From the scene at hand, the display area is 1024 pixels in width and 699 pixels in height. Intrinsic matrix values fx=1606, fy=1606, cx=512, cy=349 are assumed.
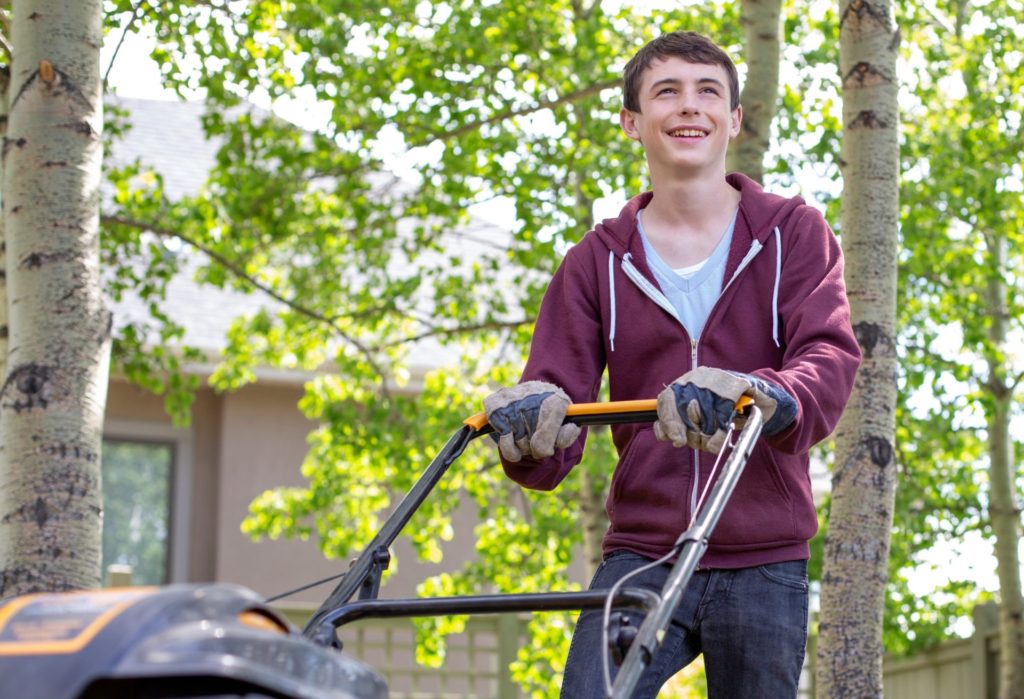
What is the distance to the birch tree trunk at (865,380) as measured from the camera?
5.37 metres

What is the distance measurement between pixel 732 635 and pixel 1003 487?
8.18m

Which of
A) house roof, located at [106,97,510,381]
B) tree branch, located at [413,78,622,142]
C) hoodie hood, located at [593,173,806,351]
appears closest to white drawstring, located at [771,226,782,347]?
hoodie hood, located at [593,173,806,351]

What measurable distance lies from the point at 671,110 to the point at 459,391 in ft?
24.3

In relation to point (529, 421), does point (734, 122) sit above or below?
above

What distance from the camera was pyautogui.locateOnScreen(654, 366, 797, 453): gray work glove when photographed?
2.91 meters

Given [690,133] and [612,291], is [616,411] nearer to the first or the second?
[612,291]

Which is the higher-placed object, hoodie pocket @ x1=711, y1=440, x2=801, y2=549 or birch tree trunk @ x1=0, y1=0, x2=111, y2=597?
birch tree trunk @ x1=0, y1=0, x2=111, y2=597

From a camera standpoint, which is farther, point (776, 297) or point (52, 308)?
point (52, 308)

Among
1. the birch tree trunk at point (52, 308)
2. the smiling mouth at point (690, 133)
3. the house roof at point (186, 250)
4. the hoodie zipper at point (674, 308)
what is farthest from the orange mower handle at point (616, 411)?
the house roof at point (186, 250)

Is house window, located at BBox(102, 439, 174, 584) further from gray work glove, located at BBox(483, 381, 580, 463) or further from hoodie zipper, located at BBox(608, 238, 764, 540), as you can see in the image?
gray work glove, located at BBox(483, 381, 580, 463)

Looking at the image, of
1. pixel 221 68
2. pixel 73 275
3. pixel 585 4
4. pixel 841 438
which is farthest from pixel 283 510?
pixel 73 275

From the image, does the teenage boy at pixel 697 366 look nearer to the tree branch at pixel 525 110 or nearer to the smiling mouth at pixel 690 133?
the smiling mouth at pixel 690 133

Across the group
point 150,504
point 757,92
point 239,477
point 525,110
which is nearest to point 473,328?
point 525,110

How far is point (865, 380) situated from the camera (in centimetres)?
559
